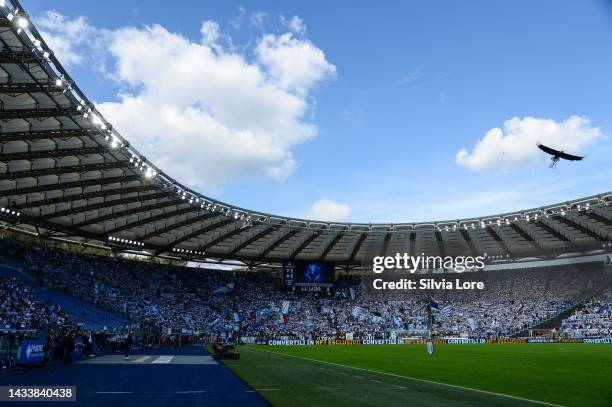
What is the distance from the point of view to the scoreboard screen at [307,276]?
72.0 metres

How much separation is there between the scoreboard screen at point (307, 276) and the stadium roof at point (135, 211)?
273 centimetres

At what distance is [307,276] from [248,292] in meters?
9.98

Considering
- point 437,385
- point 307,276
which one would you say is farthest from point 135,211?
point 437,385

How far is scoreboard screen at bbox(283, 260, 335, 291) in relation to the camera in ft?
236

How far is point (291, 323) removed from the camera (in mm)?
70062

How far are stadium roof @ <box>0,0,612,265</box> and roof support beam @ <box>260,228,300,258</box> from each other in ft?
0.60

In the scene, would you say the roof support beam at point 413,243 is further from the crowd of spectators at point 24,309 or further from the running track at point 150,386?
the running track at point 150,386

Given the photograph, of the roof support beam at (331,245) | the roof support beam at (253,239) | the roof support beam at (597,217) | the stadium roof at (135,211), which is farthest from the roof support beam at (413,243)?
the roof support beam at (597,217)

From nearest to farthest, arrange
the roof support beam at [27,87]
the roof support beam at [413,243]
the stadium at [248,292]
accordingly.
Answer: the stadium at [248,292], the roof support beam at [27,87], the roof support beam at [413,243]

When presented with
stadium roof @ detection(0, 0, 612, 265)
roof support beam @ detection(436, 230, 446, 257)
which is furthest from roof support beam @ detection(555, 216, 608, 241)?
roof support beam @ detection(436, 230, 446, 257)

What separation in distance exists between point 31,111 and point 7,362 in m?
16.1

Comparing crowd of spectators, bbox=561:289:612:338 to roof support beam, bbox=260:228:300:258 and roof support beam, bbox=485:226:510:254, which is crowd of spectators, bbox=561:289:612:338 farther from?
roof support beam, bbox=260:228:300:258

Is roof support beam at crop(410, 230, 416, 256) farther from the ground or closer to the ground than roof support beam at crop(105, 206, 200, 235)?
closer to the ground

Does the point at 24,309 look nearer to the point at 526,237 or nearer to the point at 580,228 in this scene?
the point at 526,237
